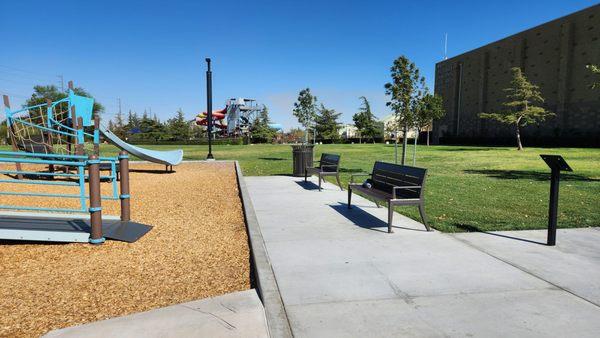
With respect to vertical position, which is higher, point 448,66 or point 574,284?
point 448,66

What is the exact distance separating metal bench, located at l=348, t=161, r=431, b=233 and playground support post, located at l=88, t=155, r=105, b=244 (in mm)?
4031

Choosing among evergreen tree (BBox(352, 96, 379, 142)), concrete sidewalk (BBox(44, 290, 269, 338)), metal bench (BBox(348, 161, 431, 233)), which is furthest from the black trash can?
evergreen tree (BBox(352, 96, 379, 142))

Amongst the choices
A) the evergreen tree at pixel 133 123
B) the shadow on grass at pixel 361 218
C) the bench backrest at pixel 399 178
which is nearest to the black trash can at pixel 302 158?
the shadow on grass at pixel 361 218

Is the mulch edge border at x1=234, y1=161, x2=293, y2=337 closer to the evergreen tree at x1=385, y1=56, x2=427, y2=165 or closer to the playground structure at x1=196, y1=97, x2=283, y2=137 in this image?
the evergreen tree at x1=385, y1=56, x2=427, y2=165

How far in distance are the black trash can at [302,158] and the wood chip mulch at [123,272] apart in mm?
5644

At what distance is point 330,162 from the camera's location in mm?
10562

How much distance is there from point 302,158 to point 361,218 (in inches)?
244

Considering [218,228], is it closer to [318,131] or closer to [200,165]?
[200,165]

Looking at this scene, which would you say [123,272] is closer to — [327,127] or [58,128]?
[58,128]

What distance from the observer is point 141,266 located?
4613mm

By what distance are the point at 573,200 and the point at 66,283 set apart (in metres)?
9.66

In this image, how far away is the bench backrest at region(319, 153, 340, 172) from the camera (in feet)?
33.6

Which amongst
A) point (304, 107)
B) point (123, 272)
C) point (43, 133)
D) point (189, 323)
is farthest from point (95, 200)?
point (304, 107)

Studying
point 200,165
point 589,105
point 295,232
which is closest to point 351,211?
point 295,232
